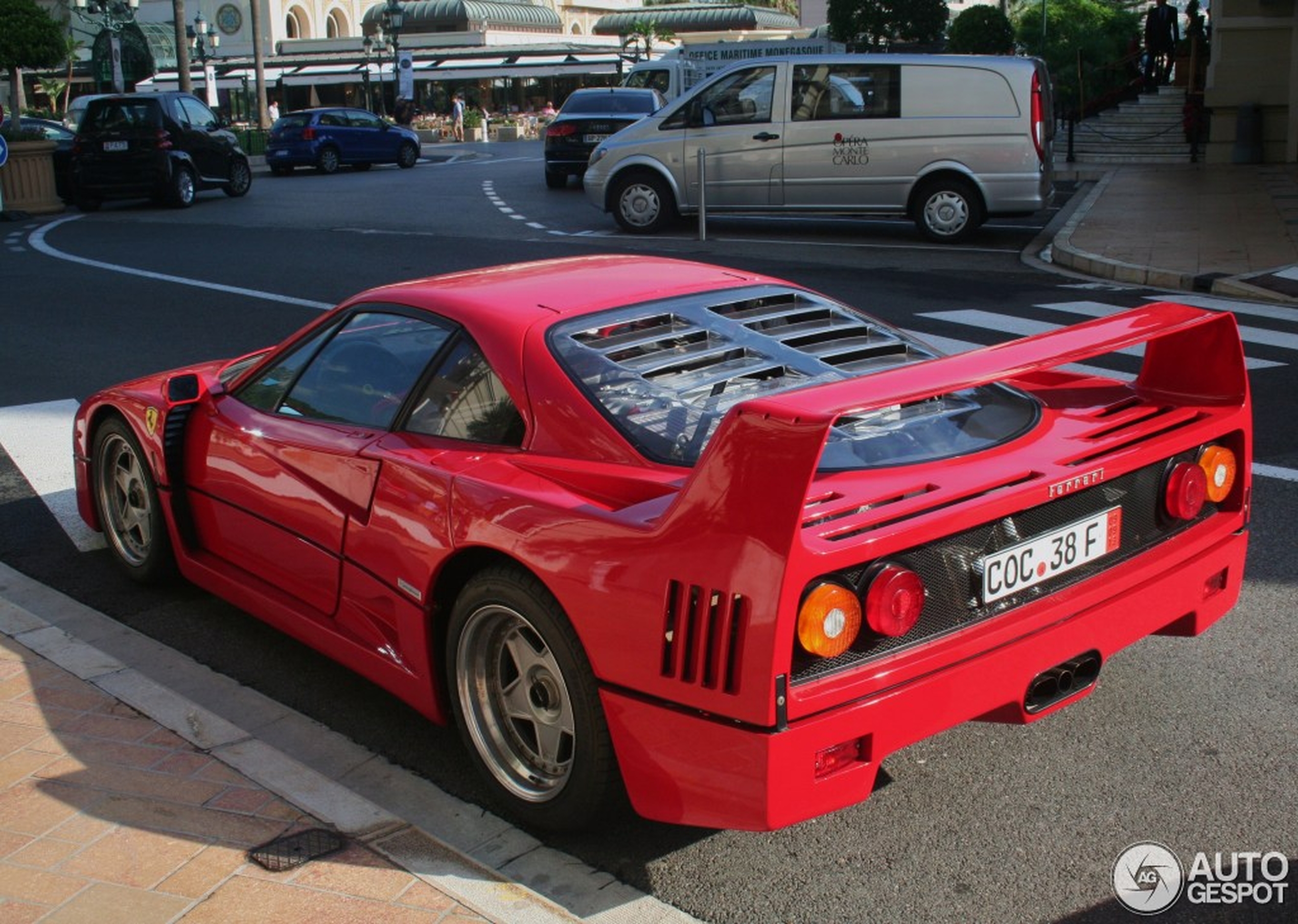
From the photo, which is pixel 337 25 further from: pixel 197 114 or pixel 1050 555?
pixel 1050 555

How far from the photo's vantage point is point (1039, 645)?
3.37 metres

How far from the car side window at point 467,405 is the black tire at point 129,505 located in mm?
1590

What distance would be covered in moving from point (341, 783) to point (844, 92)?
13208mm

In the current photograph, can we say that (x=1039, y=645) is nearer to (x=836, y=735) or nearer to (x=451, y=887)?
(x=836, y=735)

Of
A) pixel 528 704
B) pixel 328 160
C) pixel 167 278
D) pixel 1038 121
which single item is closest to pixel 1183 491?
pixel 528 704

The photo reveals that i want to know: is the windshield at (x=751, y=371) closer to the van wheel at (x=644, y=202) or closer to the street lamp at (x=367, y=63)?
the van wheel at (x=644, y=202)

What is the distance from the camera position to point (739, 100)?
1617 cm

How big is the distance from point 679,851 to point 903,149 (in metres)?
13.0

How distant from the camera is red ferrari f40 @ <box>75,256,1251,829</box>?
3.01m

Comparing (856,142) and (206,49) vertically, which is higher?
(206,49)

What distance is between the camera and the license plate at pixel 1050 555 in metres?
3.30

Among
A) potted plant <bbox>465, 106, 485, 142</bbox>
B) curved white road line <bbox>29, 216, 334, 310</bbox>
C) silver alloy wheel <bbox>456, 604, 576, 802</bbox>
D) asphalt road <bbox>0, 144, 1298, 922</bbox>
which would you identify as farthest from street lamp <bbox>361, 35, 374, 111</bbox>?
silver alloy wheel <bbox>456, 604, 576, 802</bbox>

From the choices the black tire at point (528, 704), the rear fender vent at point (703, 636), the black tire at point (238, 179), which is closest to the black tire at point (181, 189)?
the black tire at point (238, 179)

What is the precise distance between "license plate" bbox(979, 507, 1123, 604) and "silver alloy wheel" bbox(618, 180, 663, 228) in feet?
45.2
